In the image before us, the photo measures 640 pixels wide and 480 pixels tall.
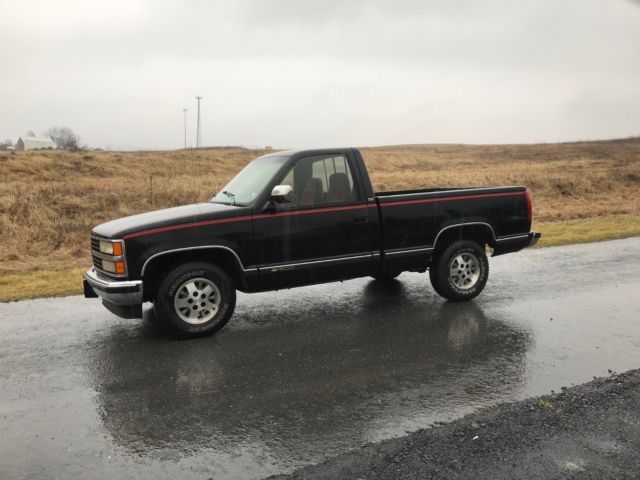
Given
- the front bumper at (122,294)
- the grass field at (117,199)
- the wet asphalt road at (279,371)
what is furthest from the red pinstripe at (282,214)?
the grass field at (117,199)

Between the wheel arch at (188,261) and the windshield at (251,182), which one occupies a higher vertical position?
the windshield at (251,182)

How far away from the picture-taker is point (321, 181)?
6508 mm

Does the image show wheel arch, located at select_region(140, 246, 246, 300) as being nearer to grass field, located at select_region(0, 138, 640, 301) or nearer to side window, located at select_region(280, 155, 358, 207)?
side window, located at select_region(280, 155, 358, 207)

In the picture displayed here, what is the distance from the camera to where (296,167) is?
644 centimetres

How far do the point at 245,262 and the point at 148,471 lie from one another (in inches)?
119

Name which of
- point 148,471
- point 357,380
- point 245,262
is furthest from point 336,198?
point 148,471

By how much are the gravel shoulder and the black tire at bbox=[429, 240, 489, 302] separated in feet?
10.1

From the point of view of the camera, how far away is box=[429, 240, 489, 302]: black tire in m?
7.11

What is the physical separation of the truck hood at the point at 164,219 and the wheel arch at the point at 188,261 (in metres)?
0.33

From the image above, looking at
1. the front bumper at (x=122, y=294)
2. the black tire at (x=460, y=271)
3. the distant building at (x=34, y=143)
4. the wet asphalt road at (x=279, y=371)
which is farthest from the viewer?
the distant building at (x=34, y=143)

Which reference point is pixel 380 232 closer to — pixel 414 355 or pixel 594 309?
pixel 414 355

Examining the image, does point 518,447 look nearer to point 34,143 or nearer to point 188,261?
point 188,261

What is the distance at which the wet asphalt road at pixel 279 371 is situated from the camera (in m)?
3.57

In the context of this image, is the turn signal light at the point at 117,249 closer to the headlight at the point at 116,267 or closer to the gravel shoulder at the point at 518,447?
the headlight at the point at 116,267
